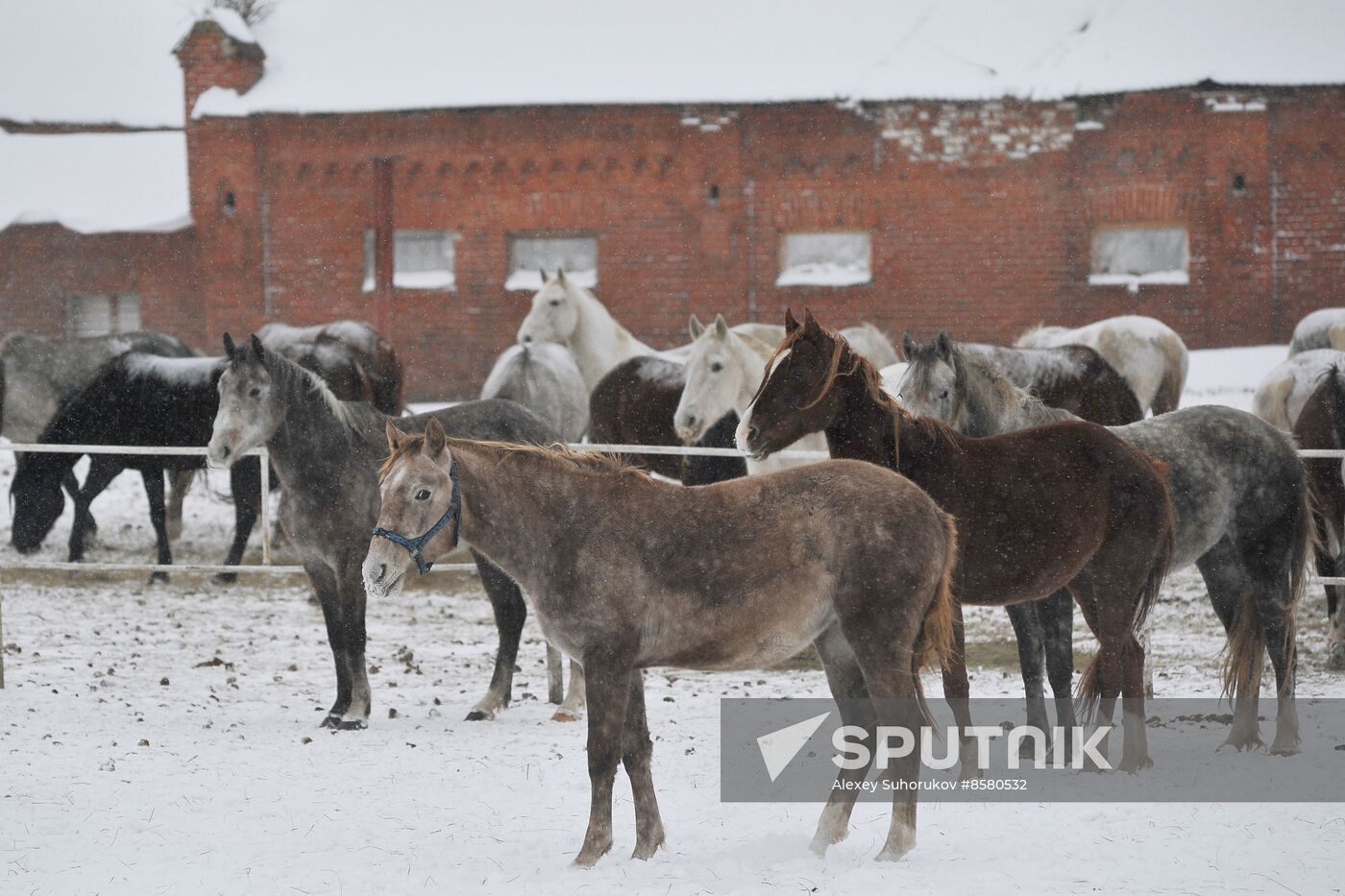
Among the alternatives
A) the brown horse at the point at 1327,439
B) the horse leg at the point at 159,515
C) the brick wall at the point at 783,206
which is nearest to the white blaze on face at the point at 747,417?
the brown horse at the point at 1327,439

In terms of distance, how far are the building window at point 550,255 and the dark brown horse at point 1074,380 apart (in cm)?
1196

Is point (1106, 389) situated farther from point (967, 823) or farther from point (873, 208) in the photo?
point (873, 208)

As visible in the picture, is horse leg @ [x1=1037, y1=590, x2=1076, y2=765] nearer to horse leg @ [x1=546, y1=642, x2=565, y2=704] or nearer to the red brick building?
horse leg @ [x1=546, y1=642, x2=565, y2=704]

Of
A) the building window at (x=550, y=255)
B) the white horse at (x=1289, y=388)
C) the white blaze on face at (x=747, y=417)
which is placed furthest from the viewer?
the building window at (x=550, y=255)

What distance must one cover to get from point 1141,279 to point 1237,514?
15.2m

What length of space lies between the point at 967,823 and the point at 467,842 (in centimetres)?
185

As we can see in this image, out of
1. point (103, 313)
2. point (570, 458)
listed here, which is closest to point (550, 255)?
point (103, 313)

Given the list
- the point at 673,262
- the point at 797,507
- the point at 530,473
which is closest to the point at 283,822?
the point at 530,473

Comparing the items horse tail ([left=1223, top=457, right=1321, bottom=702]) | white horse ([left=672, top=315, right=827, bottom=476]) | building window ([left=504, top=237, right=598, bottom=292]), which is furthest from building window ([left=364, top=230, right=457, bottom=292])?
horse tail ([left=1223, top=457, right=1321, bottom=702])

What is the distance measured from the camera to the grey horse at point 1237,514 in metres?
6.11

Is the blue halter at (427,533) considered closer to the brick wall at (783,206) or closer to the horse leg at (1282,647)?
the horse leg at (1282,647)

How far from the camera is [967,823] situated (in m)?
5.03

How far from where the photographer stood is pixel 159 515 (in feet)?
35.8

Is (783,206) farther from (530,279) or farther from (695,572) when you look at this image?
(695,572)
